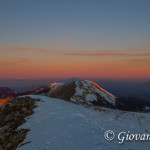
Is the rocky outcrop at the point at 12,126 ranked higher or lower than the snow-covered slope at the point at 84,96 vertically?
higher

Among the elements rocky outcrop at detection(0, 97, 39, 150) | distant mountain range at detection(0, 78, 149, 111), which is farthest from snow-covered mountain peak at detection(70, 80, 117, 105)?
rocky outcrop at detection(0, 97, 39, 150)

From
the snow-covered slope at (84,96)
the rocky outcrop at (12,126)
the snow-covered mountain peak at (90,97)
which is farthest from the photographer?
the snow-covered mountain peak at (90,97)

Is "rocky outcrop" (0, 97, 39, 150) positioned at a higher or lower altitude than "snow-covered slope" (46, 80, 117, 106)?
higher

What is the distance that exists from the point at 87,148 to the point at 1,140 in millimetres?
8274

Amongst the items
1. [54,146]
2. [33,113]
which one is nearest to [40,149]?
[54,146]

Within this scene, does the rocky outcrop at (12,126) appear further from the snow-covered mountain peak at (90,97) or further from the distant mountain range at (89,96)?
the snow-covered mountain peak at (90,97)

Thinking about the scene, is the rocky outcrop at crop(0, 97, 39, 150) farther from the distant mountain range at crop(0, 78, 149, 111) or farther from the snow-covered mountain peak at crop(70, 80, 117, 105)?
the snow-covered mountain peak at crop(70, 80, 117, 105)

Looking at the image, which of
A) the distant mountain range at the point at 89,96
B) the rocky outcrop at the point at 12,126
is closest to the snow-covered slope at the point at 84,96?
the distant mountain range at the point at 89,96

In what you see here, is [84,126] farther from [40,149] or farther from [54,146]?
[40,149]

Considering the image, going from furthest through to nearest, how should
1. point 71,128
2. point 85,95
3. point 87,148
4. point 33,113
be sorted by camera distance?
point 85,95 < point 33,113 < point 71,128 < point 87,148

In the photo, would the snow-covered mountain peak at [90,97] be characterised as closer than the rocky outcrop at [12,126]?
No

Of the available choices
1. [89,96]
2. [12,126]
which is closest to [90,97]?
[89,96]

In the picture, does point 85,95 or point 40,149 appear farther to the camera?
point 85,95

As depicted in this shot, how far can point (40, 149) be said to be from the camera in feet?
26.4
